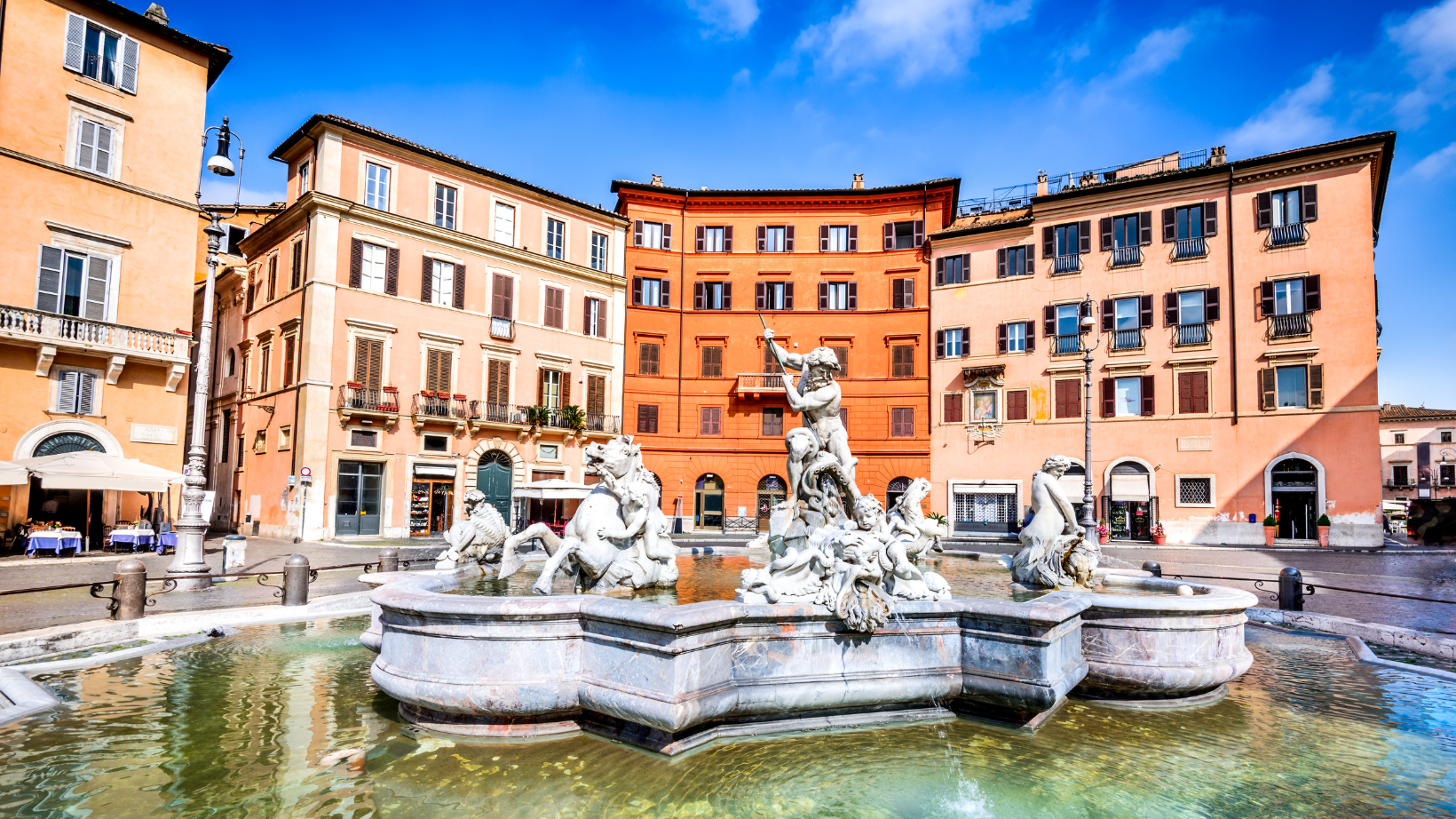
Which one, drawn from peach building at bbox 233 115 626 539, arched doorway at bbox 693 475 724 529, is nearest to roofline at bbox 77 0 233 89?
peach building at bbox 233 115 626 539

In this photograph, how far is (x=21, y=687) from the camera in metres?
5.81

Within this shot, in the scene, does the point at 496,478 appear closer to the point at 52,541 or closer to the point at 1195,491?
the point at 52,541

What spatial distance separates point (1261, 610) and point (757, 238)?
31687mm

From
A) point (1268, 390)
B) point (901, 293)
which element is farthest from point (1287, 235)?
point (901, 293)

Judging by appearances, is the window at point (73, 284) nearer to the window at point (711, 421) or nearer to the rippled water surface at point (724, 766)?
the rippled water surface at point (724, 766)

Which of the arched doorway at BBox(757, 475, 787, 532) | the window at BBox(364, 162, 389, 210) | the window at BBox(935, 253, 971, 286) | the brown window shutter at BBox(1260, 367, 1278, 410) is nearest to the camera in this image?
the window at BBox(364, 162, 389, 210)

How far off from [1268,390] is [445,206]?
112 ft

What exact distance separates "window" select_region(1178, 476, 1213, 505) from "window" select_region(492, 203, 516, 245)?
30.1 metres

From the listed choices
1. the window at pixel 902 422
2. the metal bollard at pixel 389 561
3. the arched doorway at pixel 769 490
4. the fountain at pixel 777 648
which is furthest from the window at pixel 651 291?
the fountain at pixel 777 648

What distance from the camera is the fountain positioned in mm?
4812

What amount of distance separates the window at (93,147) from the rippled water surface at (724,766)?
23.4 meters

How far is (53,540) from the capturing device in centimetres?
1911

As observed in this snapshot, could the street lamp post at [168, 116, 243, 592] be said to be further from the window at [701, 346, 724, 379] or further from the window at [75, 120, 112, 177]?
the window at [701, 346, 724, 379]

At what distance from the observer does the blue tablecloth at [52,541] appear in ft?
61.9
